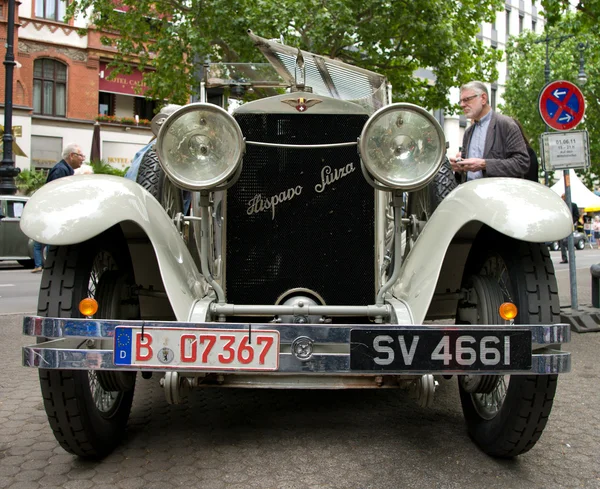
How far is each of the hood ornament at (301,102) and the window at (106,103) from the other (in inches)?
1125

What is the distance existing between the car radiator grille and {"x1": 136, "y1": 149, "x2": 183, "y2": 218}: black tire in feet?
3.32

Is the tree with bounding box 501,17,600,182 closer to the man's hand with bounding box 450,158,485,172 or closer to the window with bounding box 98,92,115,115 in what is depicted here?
the window with bounding box 98,92,115,115

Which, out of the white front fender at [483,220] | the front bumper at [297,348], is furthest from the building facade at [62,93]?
Answer: the front bumper at [297,348]

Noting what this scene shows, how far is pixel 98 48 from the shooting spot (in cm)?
2906

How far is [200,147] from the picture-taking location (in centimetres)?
290

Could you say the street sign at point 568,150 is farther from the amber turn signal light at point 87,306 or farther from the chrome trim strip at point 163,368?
the amber turn signal light at point 87,306

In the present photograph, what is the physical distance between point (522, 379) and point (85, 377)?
1.89 m

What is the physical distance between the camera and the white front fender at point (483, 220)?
9.19ft

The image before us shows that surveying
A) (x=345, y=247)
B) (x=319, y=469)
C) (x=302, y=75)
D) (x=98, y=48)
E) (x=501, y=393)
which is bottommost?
(x=319, y=469)

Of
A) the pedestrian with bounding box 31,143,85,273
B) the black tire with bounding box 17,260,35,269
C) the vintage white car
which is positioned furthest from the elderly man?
the black tire with bounding box 17,260,35,269

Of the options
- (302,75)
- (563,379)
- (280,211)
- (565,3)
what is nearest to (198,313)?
(280,211)

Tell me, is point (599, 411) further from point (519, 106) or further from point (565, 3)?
point (519, 106)

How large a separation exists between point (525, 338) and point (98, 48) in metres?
29.6

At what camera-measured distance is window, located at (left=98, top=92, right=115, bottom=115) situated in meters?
30.2
